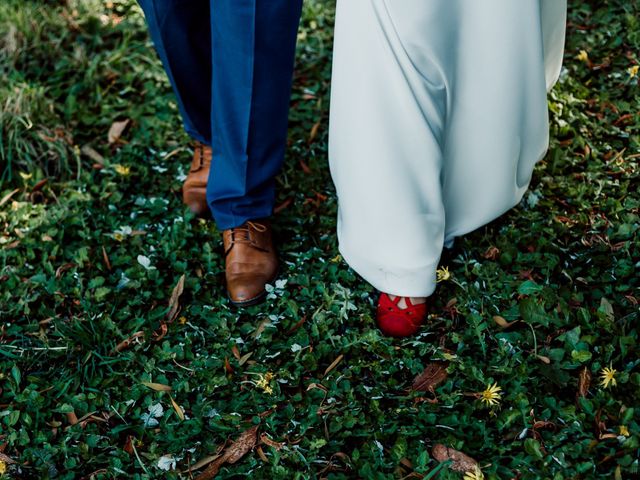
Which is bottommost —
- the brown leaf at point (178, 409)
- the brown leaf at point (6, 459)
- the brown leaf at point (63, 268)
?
the brown leaf at point (6, 459)

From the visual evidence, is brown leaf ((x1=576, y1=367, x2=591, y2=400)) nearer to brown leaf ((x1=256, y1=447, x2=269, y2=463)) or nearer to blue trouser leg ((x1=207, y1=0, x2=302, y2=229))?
brown leaf ((x1=256, y1=447, x2=269, y2=463))

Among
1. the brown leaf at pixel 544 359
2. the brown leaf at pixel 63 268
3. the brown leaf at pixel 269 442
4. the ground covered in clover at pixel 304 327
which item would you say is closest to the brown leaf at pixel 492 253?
the ground covered in clover at pixel 304 327

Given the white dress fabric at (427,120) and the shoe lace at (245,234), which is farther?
the shoe lace at (245,234)

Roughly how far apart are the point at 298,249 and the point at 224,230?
0.90ft

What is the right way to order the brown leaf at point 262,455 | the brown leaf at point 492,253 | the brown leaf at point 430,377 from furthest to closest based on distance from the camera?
the brown leaf at point 492,253, the brown leaf at point 430,377, the brown leaf at point 262,455

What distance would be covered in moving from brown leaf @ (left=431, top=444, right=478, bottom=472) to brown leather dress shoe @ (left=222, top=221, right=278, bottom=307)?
80 centimetres

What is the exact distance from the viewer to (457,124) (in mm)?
2004

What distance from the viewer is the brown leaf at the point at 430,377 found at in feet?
6.92

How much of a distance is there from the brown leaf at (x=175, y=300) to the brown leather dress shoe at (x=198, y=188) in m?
0.35

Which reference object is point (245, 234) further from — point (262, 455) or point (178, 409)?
point (262, 455)

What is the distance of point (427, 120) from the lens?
1.91 meters

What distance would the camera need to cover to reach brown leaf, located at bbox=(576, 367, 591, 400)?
6.51 ft

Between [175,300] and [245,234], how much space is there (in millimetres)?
328

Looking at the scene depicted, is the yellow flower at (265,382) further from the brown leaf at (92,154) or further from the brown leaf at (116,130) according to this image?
the brown leaf at (116,130)
